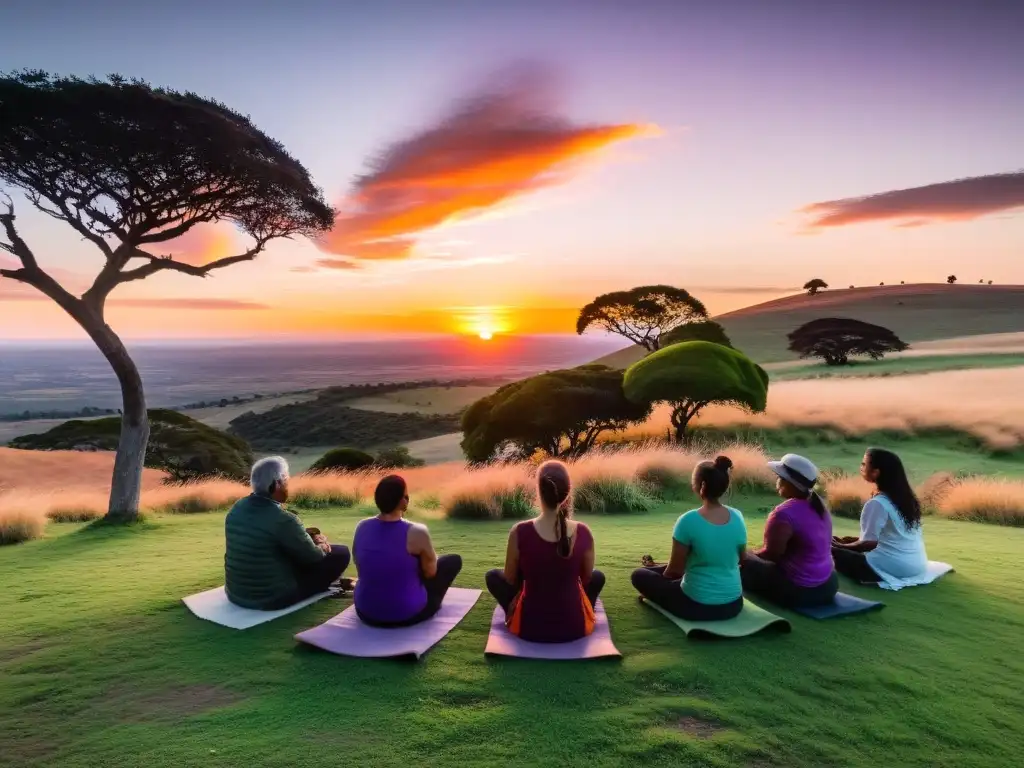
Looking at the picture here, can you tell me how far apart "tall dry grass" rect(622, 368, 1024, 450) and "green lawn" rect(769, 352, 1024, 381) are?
8.28m

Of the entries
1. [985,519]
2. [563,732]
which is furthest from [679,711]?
[985,519]

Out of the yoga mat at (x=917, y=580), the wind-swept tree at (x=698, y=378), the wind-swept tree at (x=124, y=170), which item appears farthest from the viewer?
the wind-swept tree at (x=698, y=378)

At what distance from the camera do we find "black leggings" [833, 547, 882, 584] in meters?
7.23

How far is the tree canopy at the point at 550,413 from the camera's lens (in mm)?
24125

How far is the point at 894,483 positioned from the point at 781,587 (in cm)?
176

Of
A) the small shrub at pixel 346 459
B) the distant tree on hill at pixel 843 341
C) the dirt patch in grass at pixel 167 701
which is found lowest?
the small shrub at pixel 346 459

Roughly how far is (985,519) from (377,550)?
459 inches

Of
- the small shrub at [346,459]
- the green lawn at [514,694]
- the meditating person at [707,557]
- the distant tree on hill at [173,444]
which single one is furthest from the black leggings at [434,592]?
the distant tree on hill at [173,444]

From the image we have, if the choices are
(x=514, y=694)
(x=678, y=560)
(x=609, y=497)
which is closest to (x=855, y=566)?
(x=678, y=560)

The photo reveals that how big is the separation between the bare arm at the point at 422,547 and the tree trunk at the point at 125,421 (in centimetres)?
862

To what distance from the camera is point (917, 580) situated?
7.32 m

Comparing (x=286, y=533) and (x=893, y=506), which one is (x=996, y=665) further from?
(x=286, y=533)

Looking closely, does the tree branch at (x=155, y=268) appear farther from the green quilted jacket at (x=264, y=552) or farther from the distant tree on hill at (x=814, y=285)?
the distant tree on hill at (x=814, y=285)

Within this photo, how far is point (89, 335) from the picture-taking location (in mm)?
12383
